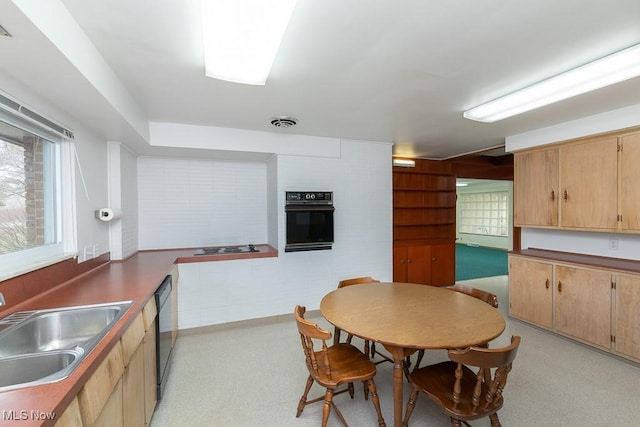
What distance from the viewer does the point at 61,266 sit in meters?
2.04

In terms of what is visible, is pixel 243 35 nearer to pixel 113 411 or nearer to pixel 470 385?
pixel 113 411

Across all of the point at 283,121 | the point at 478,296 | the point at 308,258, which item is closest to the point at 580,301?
the point at 478,296

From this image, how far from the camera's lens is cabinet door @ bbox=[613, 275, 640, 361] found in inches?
100

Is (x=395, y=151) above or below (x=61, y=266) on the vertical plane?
above

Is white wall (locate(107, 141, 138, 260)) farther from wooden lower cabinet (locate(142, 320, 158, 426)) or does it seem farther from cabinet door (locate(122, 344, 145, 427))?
cabinet door (locate(122, 344, 145, 427))

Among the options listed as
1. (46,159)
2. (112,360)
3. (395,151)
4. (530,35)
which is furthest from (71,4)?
(395,151)

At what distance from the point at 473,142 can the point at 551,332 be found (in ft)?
8.42

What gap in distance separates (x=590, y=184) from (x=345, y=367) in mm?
3248

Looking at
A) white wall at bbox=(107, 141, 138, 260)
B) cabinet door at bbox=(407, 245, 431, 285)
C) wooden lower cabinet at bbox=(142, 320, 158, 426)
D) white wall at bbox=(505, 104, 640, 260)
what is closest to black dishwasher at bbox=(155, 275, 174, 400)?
wooden lower cabinet at bbox=(142, 320, 158, 426)

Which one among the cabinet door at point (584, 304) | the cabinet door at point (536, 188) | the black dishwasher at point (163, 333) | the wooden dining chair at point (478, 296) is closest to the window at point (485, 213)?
the cabinet door at point (536, 188)

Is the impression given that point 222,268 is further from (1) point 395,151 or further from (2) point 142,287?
(1) point 395,151

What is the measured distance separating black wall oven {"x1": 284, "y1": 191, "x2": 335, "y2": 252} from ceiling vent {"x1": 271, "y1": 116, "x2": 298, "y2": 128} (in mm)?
808

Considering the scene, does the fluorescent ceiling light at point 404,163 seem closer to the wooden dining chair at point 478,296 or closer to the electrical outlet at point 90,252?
the wooden dining chair at point 478,296

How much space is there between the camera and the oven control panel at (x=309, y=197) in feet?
11.6
